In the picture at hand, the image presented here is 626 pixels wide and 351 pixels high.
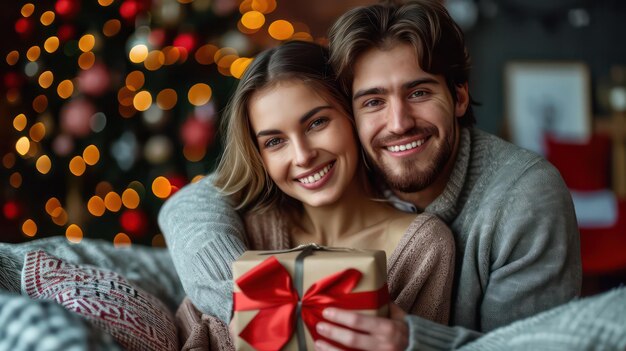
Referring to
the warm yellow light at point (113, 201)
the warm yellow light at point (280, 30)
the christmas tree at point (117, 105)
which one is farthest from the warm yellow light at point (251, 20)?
the warm yellow light at point (113, 201)

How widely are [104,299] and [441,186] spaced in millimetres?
904

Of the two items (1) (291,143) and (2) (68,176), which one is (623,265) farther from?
(2) (68,176)

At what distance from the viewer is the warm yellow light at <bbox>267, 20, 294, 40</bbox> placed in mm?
3396

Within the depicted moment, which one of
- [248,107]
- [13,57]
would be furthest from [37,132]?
[248,107]

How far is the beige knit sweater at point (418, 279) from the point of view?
1.49 meters

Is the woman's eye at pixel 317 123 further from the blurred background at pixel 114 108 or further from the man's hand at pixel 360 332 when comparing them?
the blurred background at pixel 114 108

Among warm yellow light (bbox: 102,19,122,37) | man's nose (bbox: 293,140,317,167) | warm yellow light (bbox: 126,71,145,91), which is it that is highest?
warm yellow light (bbox: 102,19,122,37)

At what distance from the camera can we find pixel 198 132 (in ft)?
9.89

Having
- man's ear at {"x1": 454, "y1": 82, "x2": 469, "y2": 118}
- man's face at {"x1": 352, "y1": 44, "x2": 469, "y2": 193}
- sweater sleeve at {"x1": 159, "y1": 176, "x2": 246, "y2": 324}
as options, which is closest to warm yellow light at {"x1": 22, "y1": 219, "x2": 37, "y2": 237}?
sweater sleeve at {"x1": 159, "y1": 176, "x2": 246, "y2": 324}

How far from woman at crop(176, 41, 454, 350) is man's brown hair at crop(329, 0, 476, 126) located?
0.19 ft

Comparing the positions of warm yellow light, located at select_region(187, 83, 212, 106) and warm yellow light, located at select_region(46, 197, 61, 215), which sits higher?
warm yellow light, located at select_region(187, 83, 212, 106)

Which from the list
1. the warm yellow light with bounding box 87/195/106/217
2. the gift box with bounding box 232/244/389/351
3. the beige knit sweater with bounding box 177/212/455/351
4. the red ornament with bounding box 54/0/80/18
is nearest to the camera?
the gift box with bounding box 232/244/389/351

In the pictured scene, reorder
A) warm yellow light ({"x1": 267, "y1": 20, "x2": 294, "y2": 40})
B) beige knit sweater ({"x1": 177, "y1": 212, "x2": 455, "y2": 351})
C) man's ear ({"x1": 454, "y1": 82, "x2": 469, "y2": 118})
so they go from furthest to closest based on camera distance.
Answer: warm yellow light ({"x1": 267, "y1": 20, "x2": 294, "y2": 40})
man's ear ({"x1": 454, "y1": 82, "x2": 469, "y2": 118})
beige knit sweater ({"x1": 177, "y1": 212, "x2": 455, "y2": 351})

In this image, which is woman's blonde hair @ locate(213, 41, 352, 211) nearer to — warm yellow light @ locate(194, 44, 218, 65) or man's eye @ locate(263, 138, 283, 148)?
man's eye @ locate(263, 138, 283, 148)
